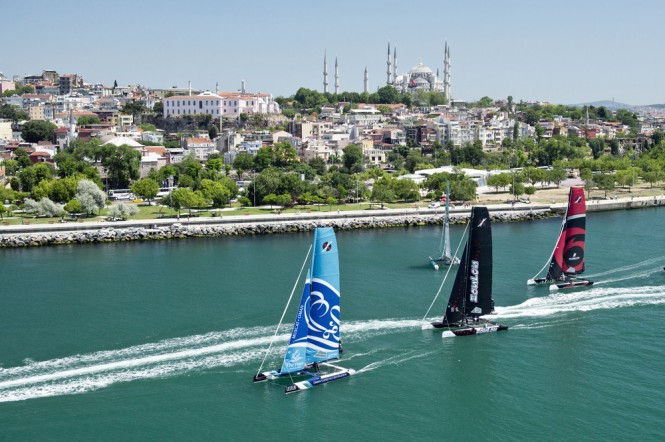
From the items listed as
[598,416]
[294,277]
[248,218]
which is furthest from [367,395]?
[248,218]

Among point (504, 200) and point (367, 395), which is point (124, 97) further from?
point (367, 395)

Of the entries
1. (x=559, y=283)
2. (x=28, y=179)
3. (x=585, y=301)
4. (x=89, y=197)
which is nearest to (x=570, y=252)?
(x=559, y=283)

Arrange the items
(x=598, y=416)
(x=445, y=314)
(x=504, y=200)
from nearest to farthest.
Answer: (x=598, y=416)
(x=445, y=314)
(x=504, y=200)

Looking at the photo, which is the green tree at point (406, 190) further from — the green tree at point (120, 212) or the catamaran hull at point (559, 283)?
the catamaran hull at point (559, 283)

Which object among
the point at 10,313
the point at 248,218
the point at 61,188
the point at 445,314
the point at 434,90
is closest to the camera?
the point at 445,314

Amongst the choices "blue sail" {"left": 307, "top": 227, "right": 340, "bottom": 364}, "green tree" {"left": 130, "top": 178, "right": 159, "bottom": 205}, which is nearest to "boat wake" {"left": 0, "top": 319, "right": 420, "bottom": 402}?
"blue sail" {"left": 307, "top": 227, "right": 340, "bottom": 364}

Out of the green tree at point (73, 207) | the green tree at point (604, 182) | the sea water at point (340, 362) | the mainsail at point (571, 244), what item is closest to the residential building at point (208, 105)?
the green tree at point (604, 182)
